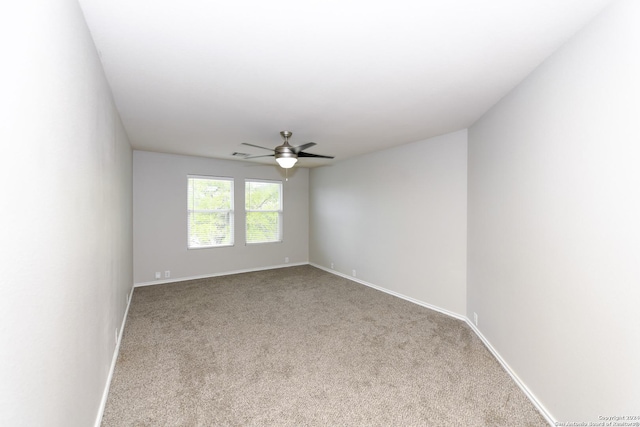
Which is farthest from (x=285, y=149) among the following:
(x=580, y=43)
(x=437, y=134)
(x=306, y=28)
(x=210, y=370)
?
(x=580, y=43)

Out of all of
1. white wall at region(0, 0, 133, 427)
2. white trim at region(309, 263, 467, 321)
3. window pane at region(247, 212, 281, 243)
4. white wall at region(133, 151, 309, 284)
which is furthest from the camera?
window pane at region(247, 212, 281, 243)

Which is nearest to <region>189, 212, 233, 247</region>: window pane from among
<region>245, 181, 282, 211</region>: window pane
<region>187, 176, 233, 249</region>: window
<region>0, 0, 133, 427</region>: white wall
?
<region>187, 176, 233, 249</region>: window

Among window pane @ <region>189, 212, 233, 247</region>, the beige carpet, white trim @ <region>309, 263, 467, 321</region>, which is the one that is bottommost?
the beige carpet

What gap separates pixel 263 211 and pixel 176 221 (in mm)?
1832

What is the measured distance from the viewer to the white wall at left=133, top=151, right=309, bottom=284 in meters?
5.25

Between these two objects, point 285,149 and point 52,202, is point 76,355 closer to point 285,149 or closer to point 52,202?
point 52,202

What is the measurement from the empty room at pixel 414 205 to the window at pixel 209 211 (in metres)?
1.56

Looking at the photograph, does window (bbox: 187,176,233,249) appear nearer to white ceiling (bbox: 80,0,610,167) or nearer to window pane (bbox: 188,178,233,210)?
window pane (bbox: 188,178,233,210)

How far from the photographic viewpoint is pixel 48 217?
43.1 inches

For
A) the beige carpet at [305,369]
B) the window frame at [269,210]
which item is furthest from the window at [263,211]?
the beige carpet at [305,369]

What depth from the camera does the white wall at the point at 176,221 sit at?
5.25 meters

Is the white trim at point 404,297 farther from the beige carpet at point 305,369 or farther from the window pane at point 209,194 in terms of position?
the window pane at point 209,194

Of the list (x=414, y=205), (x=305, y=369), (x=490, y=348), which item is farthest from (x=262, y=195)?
(x=490, y=348)

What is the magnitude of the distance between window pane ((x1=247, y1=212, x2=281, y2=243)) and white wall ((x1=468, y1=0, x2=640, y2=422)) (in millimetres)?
4859
